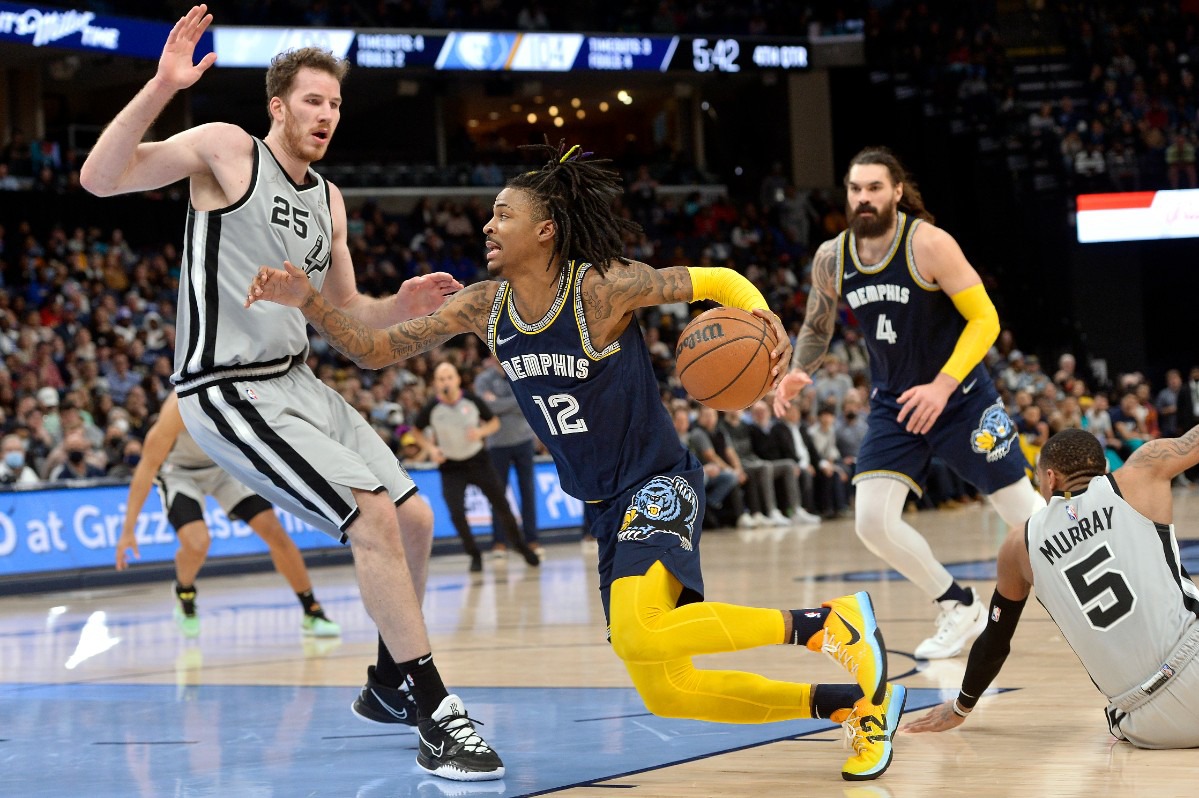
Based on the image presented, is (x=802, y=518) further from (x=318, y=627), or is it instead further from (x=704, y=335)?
(x=704, y=335)

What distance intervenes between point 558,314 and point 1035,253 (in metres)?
23.1

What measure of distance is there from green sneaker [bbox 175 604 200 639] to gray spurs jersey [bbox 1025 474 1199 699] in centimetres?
602

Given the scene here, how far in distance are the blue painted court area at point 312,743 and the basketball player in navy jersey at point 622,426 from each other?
11.3 inches

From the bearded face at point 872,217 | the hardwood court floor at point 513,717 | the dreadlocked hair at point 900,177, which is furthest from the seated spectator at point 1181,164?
the bearded face at point 872,217

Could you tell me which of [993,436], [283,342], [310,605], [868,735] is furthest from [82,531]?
[868,735]

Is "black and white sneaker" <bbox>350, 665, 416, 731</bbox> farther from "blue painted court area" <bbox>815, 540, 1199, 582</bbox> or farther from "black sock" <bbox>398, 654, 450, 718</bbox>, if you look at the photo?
"blue painted court area" <bbox>815, 540, 1199, 582</bbox>

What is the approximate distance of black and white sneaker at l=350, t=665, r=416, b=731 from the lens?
5.04 metres

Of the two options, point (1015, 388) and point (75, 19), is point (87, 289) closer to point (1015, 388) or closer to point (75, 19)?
point (75, 19)

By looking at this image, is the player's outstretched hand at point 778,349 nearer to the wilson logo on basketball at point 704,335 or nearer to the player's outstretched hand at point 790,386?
the wilson logo on basketball at point 704,335

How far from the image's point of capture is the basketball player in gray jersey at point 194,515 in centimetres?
845

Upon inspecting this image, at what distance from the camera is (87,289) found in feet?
61.8

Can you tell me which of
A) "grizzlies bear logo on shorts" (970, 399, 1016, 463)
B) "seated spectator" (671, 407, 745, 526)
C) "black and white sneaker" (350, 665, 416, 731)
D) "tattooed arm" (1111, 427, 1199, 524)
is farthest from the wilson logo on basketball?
"seated spectator" (671, 407, 745, 526)

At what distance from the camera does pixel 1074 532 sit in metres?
4.25

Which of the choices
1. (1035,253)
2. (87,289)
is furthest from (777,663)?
(1035,253)
